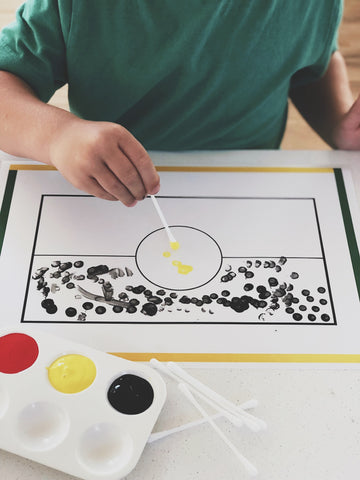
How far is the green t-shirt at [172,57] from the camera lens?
659 mm

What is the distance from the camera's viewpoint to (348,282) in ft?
1.99

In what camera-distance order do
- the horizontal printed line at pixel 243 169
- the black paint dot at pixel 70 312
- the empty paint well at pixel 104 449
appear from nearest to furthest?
the empty paint well at pixel 104 449
the black paint dot at pixel 70 312
the horizontal printed line at pixel 243 169

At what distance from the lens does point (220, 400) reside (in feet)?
1.68

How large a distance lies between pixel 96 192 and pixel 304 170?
0.28m

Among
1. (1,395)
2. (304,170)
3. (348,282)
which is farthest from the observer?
(304,170)

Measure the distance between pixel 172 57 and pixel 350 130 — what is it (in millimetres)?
264

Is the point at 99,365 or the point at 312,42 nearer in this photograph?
the point at 99,365

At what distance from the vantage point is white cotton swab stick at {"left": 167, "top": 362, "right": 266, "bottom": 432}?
0.50m

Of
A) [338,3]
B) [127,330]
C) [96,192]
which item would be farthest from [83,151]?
[338,3]

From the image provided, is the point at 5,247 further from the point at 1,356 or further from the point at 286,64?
the point at 286,64

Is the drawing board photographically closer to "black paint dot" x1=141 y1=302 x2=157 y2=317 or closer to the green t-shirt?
"black paint dot" x1=141 y1=302 x2=157 y2=317

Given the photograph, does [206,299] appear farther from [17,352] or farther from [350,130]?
[350,130]

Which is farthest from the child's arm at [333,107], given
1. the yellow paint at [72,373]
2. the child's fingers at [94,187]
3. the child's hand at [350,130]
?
the yellow paint at [72,373]

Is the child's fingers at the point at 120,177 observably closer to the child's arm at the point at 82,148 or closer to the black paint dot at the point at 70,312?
the child's arm at the point at 82,148
